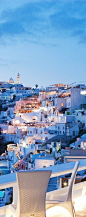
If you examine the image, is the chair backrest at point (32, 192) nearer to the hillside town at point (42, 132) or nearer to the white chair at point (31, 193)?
the white chair at point (31, 193)

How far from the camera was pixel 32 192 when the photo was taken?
6.64 feet

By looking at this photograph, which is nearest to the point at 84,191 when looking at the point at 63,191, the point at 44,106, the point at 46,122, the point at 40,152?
the point at 63,191

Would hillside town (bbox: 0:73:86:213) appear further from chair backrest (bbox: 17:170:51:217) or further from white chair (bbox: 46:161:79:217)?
chair backrest (bbox: 17:170:51:217)

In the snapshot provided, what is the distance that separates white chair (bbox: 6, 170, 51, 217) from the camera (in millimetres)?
1979

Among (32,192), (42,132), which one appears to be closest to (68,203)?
(32,192)

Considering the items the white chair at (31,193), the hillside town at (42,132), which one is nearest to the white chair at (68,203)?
the white chair at (31,193)

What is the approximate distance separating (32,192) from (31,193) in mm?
11

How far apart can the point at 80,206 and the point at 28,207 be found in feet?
3.98

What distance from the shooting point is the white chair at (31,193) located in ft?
6.49

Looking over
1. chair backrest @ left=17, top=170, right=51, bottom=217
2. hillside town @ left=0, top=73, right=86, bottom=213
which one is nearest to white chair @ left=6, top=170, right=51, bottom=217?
chair backrest @ left=17, top=170, right=51, bottom=217

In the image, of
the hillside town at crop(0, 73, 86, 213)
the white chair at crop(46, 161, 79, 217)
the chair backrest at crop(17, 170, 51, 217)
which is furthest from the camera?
the hillside town at crop(0, 73, 86, 213)

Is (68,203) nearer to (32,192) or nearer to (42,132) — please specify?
(32,192)

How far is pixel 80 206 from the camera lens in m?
3.08

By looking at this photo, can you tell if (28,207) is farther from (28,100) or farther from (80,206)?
(28,100)
